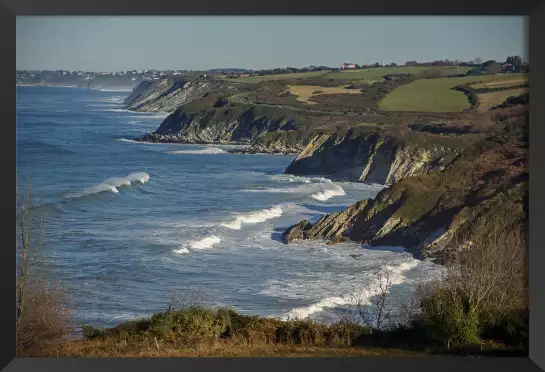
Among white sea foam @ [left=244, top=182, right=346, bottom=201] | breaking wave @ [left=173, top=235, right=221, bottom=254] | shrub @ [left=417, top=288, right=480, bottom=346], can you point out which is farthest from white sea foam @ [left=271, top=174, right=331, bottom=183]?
shrub @ [left=417, top=288, right=480, bottom=346]

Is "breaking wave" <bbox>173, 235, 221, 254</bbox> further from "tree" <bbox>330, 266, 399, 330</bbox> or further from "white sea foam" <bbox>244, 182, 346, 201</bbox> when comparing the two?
"tree" <bbox>330, 266, 399, 330</bbox>

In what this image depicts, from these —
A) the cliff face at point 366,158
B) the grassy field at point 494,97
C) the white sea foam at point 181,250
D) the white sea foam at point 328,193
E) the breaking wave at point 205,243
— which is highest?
the grassy field at point 494,97

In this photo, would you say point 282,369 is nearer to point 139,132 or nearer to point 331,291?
point 331,291

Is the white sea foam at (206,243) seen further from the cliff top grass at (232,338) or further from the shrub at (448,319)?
the shrub at (448,319)

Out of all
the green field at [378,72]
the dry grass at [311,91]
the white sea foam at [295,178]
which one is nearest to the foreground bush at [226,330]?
the white sea foam at [295,178]
